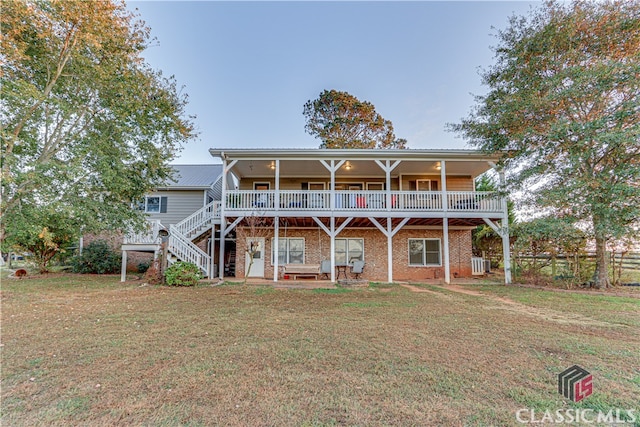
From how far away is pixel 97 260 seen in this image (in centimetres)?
1437

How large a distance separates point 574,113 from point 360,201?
8.02 m

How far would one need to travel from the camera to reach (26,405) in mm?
2568

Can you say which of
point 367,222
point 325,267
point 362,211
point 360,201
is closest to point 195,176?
point 325,267

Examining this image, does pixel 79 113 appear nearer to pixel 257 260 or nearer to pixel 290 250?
pixel 257 260

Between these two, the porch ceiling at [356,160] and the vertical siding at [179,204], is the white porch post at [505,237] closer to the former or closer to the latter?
the porch ceiling at [356,160]

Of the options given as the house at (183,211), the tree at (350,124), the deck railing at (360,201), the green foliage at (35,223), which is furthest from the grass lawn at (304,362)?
the tree at (350,124)

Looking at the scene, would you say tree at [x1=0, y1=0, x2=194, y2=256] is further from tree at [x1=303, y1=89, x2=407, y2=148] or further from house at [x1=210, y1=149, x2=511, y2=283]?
tree at [x1=303, y1=89, x2=407, y2=148]

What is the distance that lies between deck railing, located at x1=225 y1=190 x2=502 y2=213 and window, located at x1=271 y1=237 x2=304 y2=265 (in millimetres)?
2244

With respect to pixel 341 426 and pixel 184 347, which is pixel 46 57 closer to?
pixel 184 347

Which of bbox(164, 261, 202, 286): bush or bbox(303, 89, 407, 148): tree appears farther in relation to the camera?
bbox(303, 89, 407, 148): tree

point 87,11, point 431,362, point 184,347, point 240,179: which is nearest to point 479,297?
point 431,362

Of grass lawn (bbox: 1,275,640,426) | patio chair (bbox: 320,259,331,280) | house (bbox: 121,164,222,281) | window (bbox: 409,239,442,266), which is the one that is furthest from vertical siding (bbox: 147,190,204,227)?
window (bbox: 409,239,442,266)

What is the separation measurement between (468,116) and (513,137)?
6.98 feet

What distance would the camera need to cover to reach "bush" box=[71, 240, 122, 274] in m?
14.3
